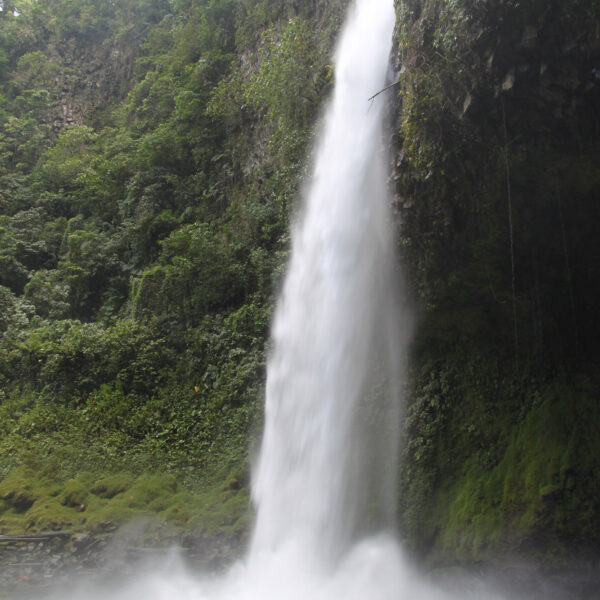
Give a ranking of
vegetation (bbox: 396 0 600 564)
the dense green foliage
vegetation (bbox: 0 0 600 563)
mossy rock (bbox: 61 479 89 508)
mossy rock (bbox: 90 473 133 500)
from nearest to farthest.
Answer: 1. vegetation (bbox: 396 0 600 564)
2. vegetation (bbox: 0 0 600 563)
3. mossy rock (bbox: 61 479 89 508)
4. mossy rock (bbox: 90 473 133 500)
5. the dense green foliage

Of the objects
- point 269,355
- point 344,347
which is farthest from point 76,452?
point 344,347

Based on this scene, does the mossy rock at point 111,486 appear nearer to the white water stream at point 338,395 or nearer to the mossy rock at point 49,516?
the mossy rock at point 49,516

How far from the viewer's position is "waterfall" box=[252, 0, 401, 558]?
6492 millimetres

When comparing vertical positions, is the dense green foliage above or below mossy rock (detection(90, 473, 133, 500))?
above

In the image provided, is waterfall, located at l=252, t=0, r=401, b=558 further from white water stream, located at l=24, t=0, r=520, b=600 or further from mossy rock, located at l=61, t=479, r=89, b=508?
mossy rock, located at l=61, t=479, r=89, b=508

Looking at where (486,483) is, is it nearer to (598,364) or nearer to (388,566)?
(388,566)

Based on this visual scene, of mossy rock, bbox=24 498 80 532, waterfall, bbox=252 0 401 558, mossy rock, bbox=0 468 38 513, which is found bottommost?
mossy rock, bbox=24 498 80 532

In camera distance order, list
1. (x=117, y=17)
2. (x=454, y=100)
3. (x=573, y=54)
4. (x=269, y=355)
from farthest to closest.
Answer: (x=117, y=17) → (x=269, y=355) → (x=454, y=100) → (x=573, y=54)

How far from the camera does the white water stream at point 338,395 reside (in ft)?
19.1

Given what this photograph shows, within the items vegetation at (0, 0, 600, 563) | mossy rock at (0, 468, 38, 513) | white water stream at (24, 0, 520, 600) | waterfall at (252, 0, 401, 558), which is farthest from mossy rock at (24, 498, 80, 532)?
waterfall at (252, 0, 401, 558)

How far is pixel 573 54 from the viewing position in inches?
202

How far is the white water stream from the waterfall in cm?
2

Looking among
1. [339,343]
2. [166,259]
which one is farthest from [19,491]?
[339,343]

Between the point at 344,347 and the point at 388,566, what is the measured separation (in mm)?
2704
